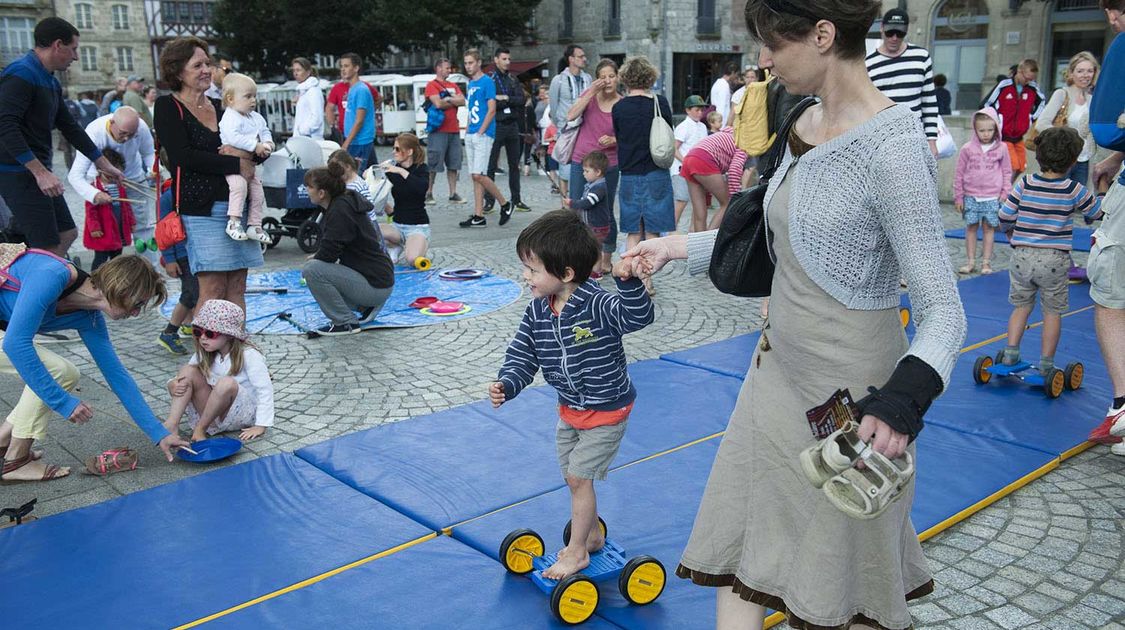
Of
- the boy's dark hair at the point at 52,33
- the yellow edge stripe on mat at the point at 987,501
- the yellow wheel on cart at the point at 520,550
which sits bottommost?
the yellow edge stripe on mat at the point at 987,501

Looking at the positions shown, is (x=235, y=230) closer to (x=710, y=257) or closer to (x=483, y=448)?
(x=483, y=448)

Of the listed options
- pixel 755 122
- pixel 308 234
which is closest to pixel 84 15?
pixel 308 234

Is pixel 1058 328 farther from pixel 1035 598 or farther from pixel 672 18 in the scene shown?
pixel 672 18

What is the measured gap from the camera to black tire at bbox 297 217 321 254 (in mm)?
9719

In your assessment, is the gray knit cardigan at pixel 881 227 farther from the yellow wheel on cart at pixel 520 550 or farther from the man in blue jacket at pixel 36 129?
the man in blue jacket at pixel 36 129

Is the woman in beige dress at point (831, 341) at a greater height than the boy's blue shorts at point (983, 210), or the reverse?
the woman in beige dress at point (831, 341)

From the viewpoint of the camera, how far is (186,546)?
141 inches

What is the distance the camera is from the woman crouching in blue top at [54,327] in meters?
3.83

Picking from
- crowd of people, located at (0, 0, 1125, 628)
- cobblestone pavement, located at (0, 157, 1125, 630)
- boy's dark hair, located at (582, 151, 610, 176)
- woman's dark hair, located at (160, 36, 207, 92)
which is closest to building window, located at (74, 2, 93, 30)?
crowd of people, located at (0, 0, 1125, 628)

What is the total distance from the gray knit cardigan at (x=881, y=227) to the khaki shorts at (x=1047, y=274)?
12.3 ft

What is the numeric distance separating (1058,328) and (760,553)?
3903 mm

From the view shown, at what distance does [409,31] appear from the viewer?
37.8m

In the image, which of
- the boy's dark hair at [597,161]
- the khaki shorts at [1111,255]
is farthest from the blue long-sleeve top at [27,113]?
the khaki shorts at [1111,255]

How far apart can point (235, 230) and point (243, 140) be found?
2.14 ft
